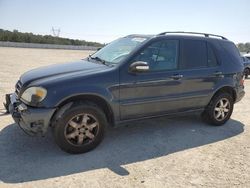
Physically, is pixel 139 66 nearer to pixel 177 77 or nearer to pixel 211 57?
pixel 177 77

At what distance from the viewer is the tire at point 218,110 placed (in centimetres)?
607

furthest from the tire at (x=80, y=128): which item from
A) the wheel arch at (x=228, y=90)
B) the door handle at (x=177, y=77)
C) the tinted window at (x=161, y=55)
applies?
the wheel arch at (x=228, y=90)

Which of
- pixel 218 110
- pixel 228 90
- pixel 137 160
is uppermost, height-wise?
pixel 228 90

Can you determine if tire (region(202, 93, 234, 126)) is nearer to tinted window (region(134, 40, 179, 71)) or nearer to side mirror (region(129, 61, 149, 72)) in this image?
tinted window (region(134, 40, 179, 71))

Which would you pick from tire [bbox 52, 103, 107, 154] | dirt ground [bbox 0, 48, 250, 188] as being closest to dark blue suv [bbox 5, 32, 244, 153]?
tire [bbox 52, 103, 107, 154]

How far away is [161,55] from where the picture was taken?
16.9 feet

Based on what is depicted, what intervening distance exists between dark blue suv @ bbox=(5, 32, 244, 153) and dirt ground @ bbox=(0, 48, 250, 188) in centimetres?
38

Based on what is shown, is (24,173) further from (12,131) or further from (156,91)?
(156,91)

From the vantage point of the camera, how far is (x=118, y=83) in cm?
466

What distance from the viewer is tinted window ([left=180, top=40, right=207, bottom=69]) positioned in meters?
5.47

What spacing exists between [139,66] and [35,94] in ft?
5.32

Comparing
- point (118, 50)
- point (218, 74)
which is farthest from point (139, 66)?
point (218, 74)

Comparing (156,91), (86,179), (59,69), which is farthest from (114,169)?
(59,69)

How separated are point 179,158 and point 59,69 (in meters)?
2.42
